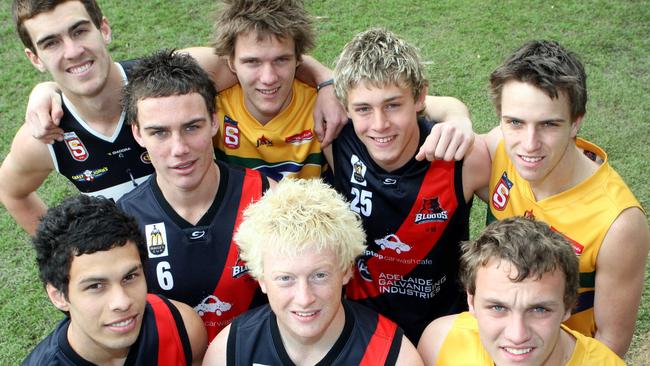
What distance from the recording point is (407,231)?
12.0 ft

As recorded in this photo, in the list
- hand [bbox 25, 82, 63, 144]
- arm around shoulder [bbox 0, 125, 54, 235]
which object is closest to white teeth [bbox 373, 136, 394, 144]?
hand [bbox 25, 82, 63, 144]

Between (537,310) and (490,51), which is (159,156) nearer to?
(537,310)

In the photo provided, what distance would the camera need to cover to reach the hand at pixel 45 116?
12.6 ft

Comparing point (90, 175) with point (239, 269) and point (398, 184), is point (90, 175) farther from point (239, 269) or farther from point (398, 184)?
point (398, 184)

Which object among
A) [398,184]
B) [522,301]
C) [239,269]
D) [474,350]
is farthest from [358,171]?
[522,301]

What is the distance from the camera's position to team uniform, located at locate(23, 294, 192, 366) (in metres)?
2.94

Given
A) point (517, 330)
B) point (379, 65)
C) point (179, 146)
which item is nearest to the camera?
point (517, 330)

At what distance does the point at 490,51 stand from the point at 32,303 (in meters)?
4.84

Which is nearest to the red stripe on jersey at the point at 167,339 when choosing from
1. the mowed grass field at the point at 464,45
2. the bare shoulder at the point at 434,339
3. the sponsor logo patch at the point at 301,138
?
the bare shoulder at the point at 434,339

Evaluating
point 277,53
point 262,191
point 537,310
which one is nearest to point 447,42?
point 277,53

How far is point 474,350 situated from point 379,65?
1.36 metres

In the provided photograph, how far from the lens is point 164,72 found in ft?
11.5

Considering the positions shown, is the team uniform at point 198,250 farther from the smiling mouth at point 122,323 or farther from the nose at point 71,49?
the nose at point 71,49

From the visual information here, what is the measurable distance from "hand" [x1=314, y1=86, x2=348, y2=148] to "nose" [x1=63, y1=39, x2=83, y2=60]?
4.16 ft
